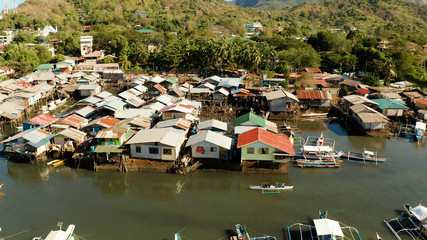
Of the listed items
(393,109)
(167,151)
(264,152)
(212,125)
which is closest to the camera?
(264,152)

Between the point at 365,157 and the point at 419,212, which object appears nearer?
the point at 419,212

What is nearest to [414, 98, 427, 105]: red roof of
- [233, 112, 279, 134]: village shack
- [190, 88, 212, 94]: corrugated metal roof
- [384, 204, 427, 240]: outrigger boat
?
[233, 112, 279, 134]: village shack

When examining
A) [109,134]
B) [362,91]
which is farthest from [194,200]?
[362,91]

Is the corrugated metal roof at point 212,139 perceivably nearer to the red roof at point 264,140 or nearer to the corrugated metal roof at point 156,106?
the red roof at point 264,140

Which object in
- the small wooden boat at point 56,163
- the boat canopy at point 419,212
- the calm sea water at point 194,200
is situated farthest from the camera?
the small wooden boat at point 56,163

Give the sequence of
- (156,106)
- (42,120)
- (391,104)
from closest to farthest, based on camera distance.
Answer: (42,120), (391,104), (156,106)

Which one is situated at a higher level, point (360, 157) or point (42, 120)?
point (42, 120)

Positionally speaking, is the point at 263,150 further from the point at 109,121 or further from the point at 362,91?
the point at 362,91

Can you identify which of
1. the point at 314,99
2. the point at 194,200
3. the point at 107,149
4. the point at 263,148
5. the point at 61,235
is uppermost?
the point at 314,99

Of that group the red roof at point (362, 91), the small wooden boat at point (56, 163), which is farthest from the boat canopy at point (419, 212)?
the red roof at point (362, 91)
